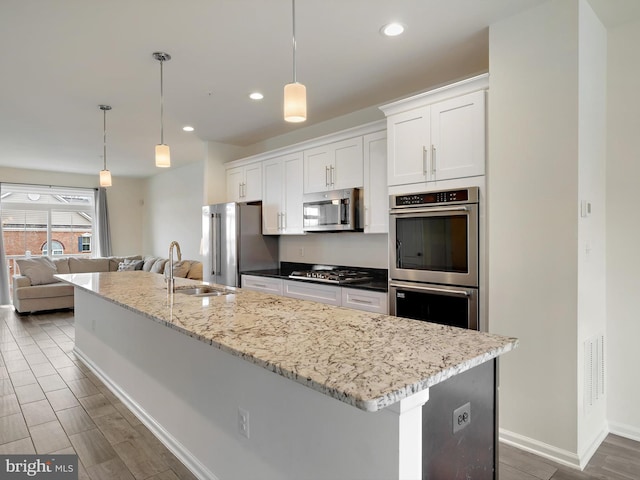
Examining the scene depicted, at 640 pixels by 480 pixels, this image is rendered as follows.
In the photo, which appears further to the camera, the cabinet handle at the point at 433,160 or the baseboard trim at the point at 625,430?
the cabinet handle at the point at 433,160

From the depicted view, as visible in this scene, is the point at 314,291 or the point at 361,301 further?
the point at 314,291

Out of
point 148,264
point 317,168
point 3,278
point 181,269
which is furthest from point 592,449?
point 3,278

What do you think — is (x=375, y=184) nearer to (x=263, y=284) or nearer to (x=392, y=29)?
(x=392, y=29)

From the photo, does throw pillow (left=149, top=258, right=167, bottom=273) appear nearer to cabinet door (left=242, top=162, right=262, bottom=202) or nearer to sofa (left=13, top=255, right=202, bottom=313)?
sofa (left=13, top=255, right=202, bottom=313)

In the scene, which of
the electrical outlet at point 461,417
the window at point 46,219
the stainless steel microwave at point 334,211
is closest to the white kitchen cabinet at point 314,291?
the stainless steel microwave at point 334,211

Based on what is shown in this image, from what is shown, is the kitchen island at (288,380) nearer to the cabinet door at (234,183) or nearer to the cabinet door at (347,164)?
the cabinet door at (347,164)

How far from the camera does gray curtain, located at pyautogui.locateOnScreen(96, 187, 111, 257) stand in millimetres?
8758

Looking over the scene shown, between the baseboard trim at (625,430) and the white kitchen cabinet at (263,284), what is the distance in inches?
117

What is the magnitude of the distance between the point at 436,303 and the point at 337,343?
1.58 metres

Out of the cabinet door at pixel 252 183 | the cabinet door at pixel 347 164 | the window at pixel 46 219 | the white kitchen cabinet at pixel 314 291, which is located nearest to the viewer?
the white kitchen cabinet at pixel 314 291

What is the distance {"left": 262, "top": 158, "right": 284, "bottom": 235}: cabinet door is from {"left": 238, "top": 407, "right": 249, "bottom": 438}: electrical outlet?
3.12m

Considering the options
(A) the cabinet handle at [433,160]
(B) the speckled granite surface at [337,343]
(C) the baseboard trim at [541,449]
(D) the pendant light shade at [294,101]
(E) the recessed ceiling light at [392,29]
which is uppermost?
(E) the recessed ceiling light at [392,29]

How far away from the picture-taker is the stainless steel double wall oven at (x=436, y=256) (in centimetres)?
263

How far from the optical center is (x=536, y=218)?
7.72ft
